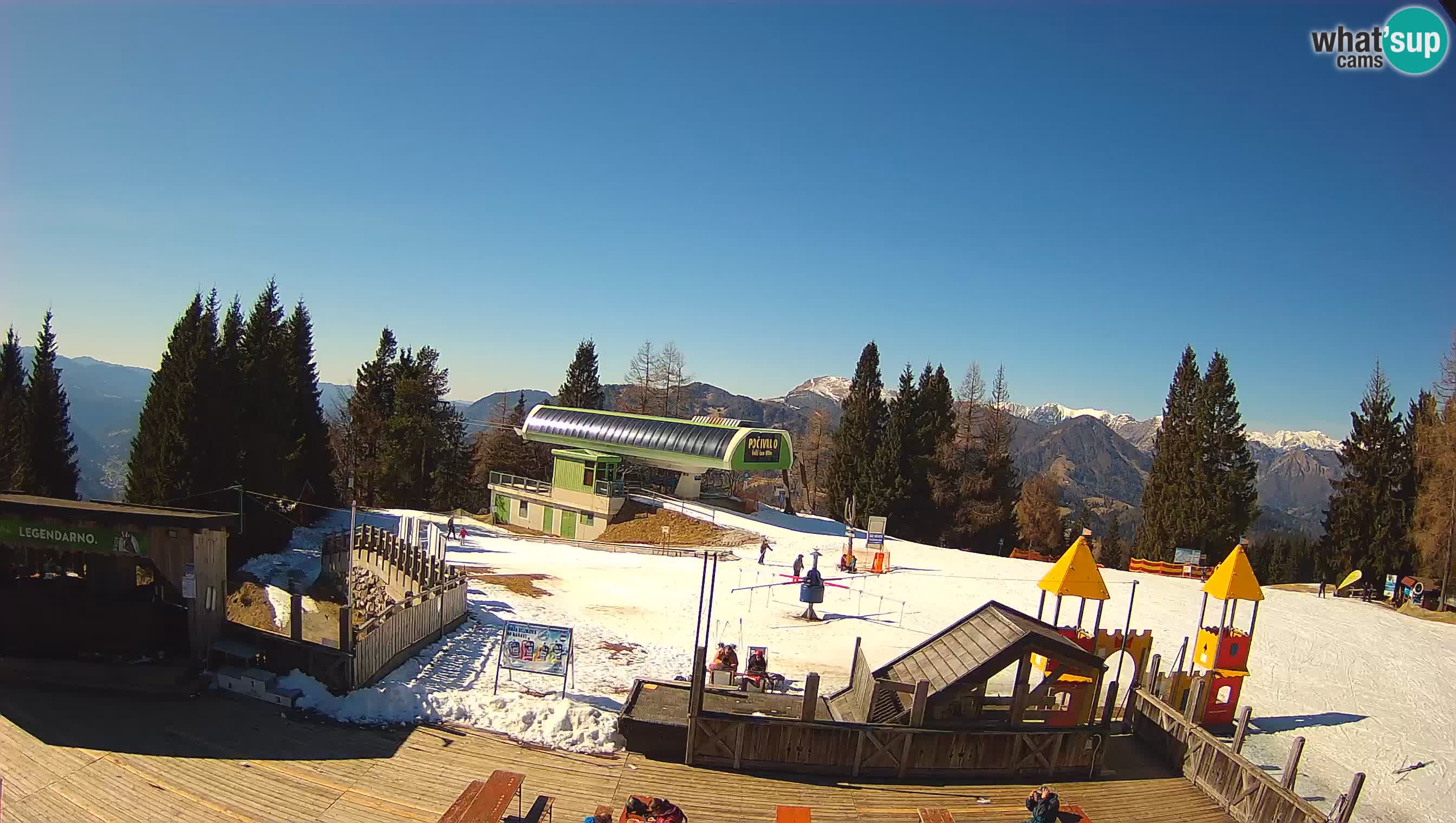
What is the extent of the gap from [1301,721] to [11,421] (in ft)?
150

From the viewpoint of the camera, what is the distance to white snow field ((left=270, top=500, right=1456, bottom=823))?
13102mm

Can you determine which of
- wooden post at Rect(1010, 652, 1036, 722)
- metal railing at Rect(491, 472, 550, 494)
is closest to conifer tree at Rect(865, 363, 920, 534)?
metal railing at Rect(491, 472, 550, 494)

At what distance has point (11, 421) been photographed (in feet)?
99.0

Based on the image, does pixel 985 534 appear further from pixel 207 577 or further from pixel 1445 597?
pixel 207 577

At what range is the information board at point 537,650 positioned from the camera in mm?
13453

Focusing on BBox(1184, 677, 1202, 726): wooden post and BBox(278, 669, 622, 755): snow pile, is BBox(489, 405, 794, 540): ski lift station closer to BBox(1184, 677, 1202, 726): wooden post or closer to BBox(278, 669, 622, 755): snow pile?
BBox(278, 669, 622, 755): snow pile

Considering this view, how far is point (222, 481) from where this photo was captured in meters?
25.8

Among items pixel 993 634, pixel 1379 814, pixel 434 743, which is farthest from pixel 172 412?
pixel 1379 814

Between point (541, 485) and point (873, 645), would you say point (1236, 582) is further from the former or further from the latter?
point (541, 485)

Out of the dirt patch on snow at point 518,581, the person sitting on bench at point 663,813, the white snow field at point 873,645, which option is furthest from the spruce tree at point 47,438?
the person sitting on bench at point 663,813

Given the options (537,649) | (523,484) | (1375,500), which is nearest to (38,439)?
(523,484)

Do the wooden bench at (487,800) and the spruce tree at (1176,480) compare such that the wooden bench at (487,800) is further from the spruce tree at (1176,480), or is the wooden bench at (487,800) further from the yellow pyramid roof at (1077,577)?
the spruce tree at (1176,480)

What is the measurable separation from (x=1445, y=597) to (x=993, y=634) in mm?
34990

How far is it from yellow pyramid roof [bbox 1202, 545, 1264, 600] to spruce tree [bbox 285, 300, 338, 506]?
34618mm
